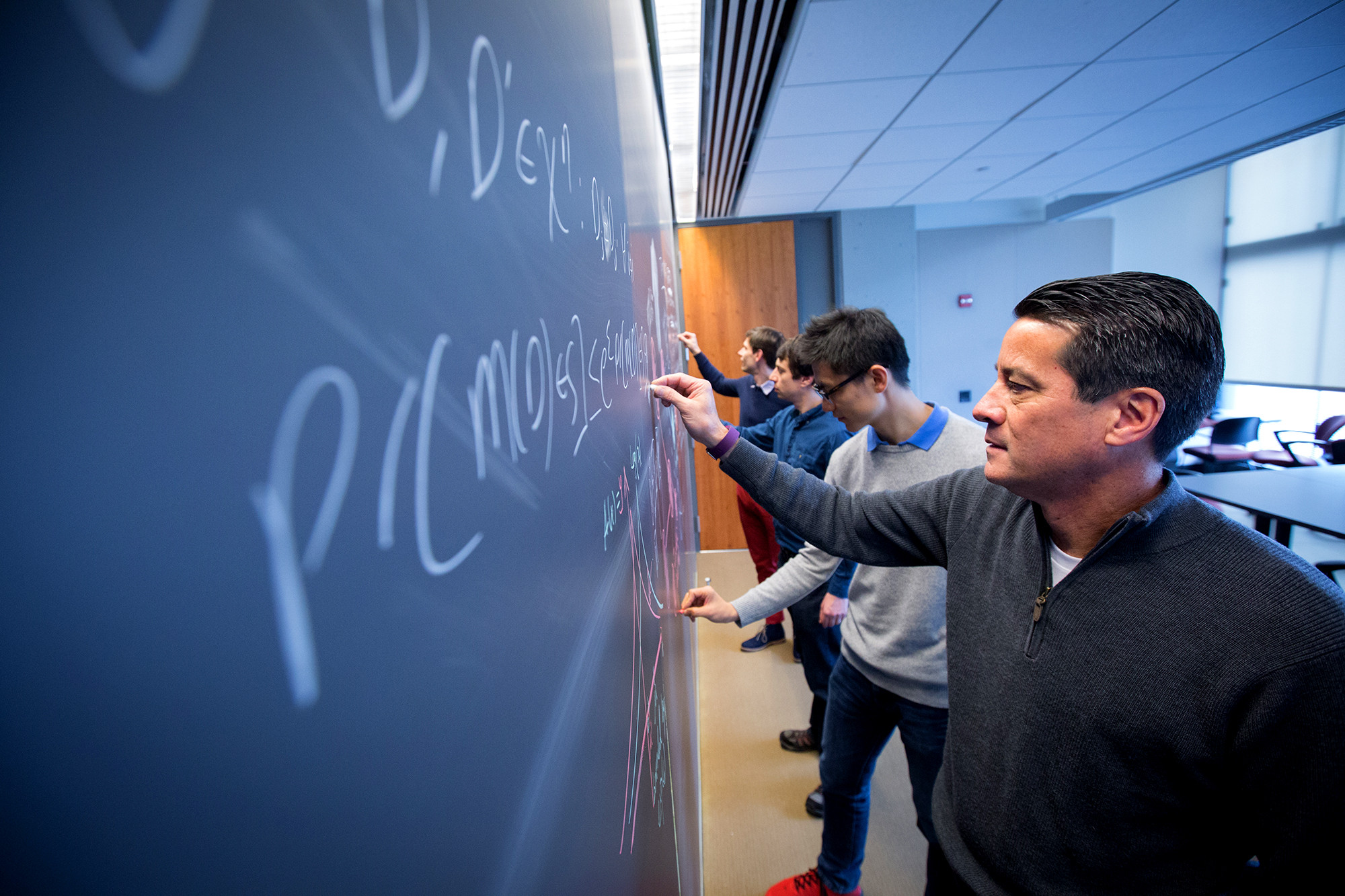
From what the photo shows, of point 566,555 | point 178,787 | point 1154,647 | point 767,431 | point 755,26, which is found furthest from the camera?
point 767,431

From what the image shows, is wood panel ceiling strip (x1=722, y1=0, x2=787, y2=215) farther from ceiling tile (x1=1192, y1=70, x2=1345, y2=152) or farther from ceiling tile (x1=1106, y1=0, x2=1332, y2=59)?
ceiling tile (x1=1192, y1=70, x2=1345, y2=152)

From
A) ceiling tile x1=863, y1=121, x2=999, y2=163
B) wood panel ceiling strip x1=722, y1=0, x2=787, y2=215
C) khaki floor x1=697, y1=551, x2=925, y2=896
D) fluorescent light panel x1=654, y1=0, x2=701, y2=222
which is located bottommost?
khaki floor x1=697, y1=551, x2=925, y2=896

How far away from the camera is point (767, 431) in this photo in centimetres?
292

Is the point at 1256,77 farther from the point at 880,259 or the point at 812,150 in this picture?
the point at 880,259

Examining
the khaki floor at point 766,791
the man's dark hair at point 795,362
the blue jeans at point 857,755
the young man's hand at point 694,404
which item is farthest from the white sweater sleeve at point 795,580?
the khaki floor at point 766,791

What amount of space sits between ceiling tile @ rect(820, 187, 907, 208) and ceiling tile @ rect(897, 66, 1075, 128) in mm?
1368

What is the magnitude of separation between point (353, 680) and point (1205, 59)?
3.64m

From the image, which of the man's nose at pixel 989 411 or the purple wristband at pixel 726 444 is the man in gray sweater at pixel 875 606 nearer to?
the purple wristband at pixel 726 444

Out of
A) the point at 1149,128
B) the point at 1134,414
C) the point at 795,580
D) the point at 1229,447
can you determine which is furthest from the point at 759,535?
the point at 1229,447

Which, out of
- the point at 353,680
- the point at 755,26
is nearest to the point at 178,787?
the point at 353,680

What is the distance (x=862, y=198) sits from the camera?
186 inches

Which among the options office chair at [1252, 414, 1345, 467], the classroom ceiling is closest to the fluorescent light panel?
the classroom ceiling

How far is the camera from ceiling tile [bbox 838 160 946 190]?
152 inches

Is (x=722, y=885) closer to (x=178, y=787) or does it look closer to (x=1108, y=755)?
(x=1108, y=755)
